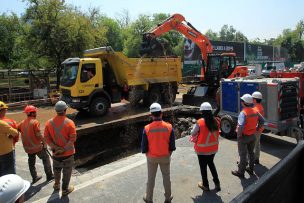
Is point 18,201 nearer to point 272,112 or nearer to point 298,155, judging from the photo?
point 298,155

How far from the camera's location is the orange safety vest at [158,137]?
564cm

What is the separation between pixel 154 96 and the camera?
17.6 metres

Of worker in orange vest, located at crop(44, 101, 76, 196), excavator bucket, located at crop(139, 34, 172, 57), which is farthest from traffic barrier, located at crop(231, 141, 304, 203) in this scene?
excavator bucket, located at crop(139, 34, 172, 57)

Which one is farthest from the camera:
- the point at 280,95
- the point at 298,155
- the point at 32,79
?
the point at 32,79

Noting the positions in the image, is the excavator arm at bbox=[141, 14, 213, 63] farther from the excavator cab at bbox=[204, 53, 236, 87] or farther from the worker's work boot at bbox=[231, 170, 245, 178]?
the worker's work boot at bbox=[231, 170, 245, 178]

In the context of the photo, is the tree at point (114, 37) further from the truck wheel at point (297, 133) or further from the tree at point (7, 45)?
the truck wheel at point (297, 133)

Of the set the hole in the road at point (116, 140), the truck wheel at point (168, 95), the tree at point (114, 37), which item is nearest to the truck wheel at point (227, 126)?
the hole in the road at point (116, 140)

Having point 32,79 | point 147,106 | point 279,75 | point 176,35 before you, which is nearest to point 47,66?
point 32,79

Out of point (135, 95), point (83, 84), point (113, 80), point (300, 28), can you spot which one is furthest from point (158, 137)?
point (300, 28)

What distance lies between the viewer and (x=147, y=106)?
17.6 metres

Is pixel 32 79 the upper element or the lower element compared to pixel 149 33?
lower

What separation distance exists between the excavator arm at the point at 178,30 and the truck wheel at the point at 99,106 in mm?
3500

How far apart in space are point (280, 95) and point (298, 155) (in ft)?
20.6

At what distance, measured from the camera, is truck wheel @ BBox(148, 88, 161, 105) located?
17391mm
